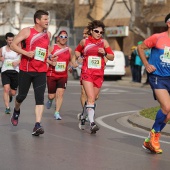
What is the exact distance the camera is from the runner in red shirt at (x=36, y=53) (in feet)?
34.0

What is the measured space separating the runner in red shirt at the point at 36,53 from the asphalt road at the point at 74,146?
0.66 metres

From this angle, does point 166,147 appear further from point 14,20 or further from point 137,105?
point 14,20

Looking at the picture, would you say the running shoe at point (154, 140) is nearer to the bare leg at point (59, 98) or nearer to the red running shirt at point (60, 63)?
the bare leg at point (59, 98)

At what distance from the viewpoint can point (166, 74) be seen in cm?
888

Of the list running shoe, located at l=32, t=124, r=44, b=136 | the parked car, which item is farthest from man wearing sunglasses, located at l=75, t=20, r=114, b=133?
the parked car

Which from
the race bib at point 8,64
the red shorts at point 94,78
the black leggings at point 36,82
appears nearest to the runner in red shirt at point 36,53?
the black leggings at point 36,82

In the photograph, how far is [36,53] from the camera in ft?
34.1

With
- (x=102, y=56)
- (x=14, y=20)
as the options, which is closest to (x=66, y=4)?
(x=14, y=20)

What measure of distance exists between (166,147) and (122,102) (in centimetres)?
930

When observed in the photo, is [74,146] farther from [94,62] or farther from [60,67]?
[60,67]

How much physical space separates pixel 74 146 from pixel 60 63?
4.41 m

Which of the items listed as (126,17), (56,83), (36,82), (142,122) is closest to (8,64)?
(56,83)

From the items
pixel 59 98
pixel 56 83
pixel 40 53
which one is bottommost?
pixel 59 98

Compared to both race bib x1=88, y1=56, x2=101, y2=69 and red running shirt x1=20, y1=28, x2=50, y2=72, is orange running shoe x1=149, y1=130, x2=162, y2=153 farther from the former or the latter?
race bib x1=88, y1=56, x2=101, y2=69
